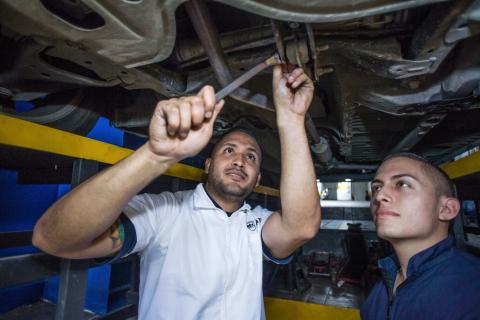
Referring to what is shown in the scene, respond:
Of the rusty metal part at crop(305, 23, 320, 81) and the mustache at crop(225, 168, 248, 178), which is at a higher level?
the rusty metal part at crop(305, 23, 320, 81)

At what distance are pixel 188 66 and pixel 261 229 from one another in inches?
28.9

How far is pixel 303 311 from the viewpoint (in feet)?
6.90

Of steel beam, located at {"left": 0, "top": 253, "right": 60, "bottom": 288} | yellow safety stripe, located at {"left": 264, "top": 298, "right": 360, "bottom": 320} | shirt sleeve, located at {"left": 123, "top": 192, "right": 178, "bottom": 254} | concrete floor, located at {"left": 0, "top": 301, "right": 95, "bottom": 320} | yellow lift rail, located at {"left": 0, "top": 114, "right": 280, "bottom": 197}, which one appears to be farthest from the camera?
yellow safety stripe, located at {"left": 264, "top": 298, "right": 360, "bottom": 320}

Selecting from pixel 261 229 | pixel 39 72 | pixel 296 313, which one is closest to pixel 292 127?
pixel 261 229

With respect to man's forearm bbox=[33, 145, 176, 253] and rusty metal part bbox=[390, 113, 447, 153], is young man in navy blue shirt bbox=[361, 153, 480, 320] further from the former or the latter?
man's forearm bbox=[33, 145, 176, 253]

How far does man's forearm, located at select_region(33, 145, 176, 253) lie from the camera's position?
0.64m

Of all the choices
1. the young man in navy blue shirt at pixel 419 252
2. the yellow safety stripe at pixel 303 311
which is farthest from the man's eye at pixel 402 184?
the yellow safety stripe at pixel 303 311

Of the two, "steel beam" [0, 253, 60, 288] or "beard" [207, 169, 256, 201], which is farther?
"beard" [207, 169, 256, 201]

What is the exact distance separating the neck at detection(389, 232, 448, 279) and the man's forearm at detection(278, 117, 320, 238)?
0.40 meters

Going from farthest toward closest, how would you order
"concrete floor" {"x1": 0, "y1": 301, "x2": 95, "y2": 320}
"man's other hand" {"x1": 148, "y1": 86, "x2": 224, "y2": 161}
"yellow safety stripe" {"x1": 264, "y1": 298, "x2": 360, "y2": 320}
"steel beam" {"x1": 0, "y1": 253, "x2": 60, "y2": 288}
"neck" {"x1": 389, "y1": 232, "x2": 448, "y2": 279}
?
"yellow safety stripe" {"x1": 264, "y1": 298, "x2": 360, "y2": 320} → "concrete floor" {"x1": 0, "y1": 301, "x2": 95, "y2": 320} → "neck" {"x1": 389, "y1": 232, "x2": 448, "y2": 279} → "steel beam" {"x1": 0, "y1": 253, "x2": 60, "y2": 288} → "man's other hand" {"x1": 148, "y1": 86, "x2": 224, "y2": 161}

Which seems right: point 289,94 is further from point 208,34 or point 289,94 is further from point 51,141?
point 51,141

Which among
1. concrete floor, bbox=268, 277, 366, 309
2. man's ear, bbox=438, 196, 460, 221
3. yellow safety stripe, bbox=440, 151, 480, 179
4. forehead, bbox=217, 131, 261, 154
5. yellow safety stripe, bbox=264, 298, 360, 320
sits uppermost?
forehead, bbox=217, 131, 261, 154

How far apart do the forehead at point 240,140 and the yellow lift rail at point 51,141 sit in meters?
0.47

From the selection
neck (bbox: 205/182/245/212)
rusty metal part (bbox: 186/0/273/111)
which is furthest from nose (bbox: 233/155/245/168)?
A: rusty metal part (bbox: 186/0/273/111)
